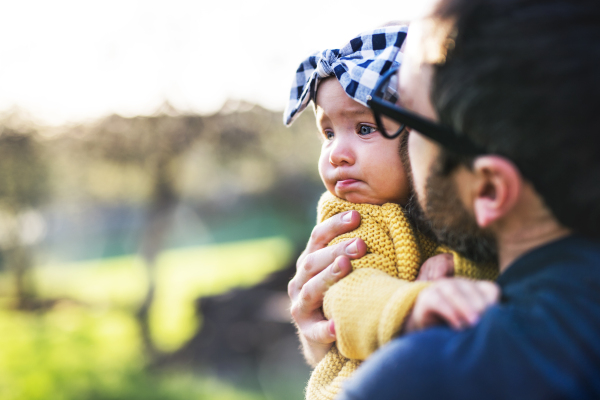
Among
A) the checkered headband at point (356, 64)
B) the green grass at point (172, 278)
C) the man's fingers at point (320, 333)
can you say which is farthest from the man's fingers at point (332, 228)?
the green grass at point (172, 278)

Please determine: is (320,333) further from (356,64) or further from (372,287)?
(356,64)

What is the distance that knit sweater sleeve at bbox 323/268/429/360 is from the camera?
1.17m

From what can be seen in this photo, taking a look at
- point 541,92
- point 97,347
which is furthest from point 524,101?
point 97,347

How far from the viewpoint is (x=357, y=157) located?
1.90 meters

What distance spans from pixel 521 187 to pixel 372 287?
21.9 inches

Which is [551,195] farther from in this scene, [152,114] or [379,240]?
[152,114]

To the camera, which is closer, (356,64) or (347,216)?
(356,64)

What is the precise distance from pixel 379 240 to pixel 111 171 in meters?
9.94

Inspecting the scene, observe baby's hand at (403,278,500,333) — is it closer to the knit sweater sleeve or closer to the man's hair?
the knit sweater sleeve

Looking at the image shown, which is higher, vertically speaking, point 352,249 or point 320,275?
point 352,249

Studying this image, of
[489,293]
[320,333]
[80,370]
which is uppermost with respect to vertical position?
[489,293]

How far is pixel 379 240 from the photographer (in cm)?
179

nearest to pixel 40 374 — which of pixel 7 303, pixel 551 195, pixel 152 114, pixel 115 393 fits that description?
pixel 115 393

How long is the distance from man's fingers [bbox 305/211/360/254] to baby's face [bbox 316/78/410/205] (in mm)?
90
